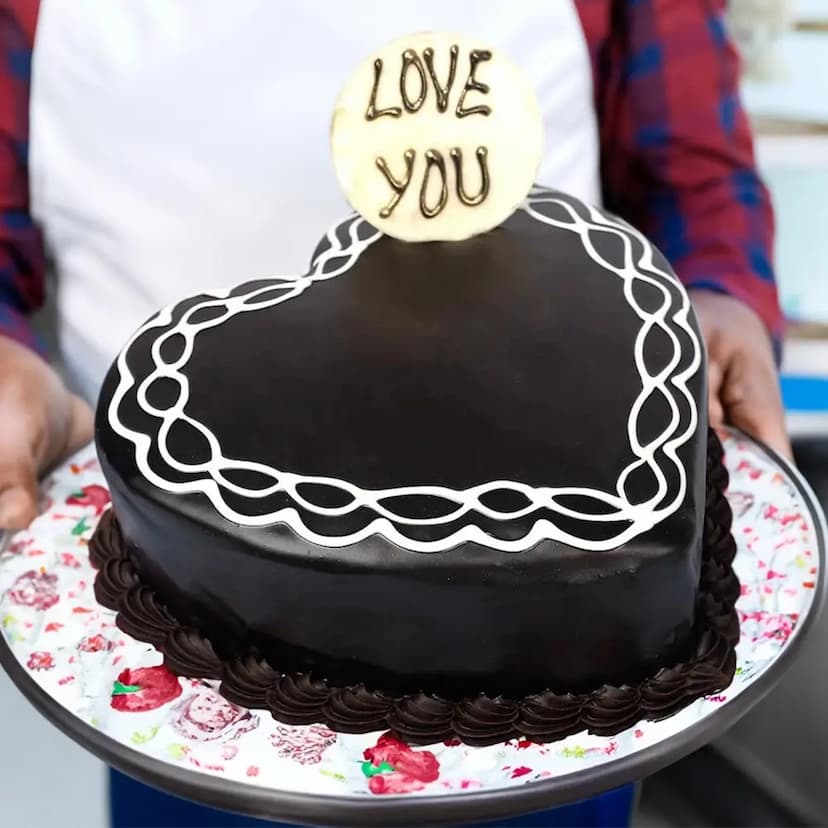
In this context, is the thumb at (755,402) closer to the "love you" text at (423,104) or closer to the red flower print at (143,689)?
the "love you" text at (423,104)

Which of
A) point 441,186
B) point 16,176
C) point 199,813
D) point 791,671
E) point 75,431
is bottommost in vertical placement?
point 791,671

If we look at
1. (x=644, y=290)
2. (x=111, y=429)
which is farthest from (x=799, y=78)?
(x=111, y=429)

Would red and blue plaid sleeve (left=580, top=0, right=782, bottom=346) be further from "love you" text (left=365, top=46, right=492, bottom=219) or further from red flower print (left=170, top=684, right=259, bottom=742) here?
red flower print (left=170, top=684, right=259, bottom=742)

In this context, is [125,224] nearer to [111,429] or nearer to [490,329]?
[111,429]

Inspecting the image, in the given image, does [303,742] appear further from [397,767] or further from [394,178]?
[394,178]

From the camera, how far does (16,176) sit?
1368 millimetres

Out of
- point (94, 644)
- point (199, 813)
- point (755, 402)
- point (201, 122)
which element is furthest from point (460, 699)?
point (201, 122)

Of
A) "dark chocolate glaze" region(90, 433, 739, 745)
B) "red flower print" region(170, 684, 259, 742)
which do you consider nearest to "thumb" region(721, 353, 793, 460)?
"dark chocolate glaze" region(90, 433, 739, 745)

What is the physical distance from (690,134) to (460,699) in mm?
912

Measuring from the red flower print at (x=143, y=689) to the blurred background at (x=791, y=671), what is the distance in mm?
356

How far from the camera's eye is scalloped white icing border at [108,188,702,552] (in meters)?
0.82

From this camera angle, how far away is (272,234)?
136 cm

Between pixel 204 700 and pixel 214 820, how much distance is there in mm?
363

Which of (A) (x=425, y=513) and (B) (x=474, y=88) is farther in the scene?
(B) (x=474, y=88)
